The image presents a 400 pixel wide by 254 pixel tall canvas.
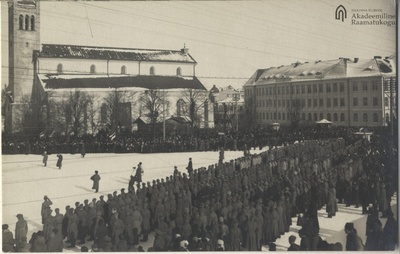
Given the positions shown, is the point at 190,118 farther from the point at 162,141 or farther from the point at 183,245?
the point at 183,245

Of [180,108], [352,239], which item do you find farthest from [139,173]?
[352,239]

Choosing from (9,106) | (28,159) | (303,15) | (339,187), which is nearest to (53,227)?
(28,159)

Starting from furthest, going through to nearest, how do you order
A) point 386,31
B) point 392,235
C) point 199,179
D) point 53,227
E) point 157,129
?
point 157,129 → point 199,179 → point 386,31 → point 392,235 → point 53,227

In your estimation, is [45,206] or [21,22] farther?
[21,22]

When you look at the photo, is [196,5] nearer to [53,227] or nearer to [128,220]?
[128,220]

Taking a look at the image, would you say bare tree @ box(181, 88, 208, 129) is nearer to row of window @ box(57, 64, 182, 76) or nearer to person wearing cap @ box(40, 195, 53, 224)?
row of window @ box(57, 64, 182, 76)

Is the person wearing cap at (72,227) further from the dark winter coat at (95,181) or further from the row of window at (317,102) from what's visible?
the row of window at (317,102)
